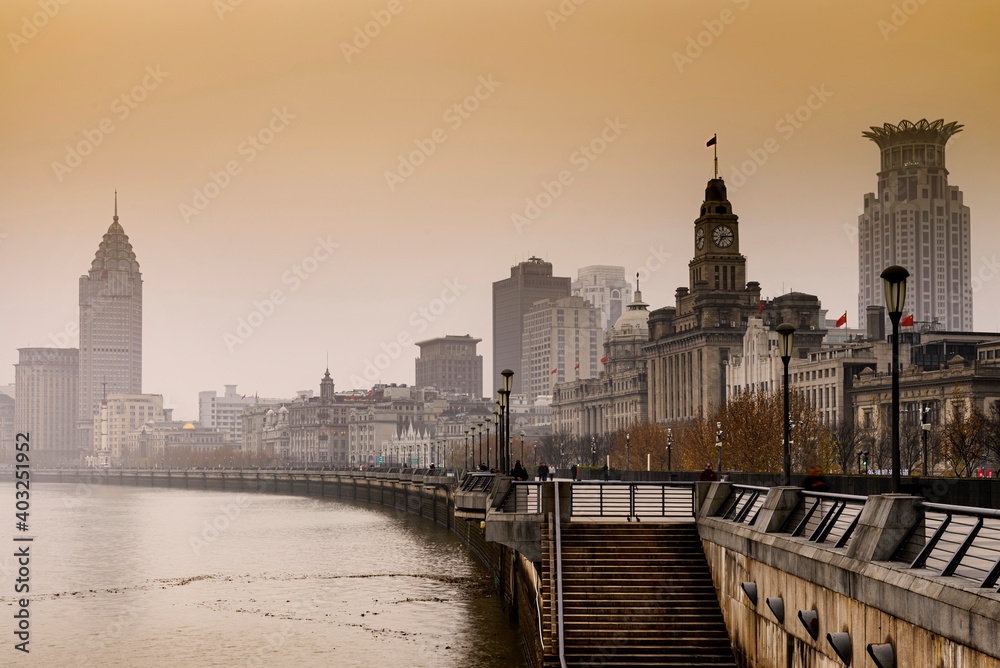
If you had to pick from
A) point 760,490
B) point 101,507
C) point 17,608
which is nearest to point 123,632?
point 17,608

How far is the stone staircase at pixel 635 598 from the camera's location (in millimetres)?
25047

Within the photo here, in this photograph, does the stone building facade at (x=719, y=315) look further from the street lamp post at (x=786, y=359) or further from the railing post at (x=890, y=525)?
the railing post at (x=890, y=525)

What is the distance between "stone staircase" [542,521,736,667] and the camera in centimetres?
2505

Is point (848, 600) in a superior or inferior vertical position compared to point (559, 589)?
superior

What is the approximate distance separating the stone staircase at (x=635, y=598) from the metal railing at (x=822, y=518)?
3575mm

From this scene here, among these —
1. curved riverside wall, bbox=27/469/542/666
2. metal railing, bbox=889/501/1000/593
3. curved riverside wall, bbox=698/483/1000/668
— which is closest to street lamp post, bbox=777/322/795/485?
curved riverside wall, bbox=698/483/1000/668

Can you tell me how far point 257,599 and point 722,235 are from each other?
502 feet

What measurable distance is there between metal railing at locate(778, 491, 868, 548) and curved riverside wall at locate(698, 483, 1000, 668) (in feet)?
0.94

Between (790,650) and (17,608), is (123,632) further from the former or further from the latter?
(790,650)

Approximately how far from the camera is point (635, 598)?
2628cm

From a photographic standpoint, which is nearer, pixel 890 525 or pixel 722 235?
pixel 890 525

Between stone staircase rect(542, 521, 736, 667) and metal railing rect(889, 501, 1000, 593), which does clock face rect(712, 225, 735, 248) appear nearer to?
stone staircase rect(542, 521, 736, 667)

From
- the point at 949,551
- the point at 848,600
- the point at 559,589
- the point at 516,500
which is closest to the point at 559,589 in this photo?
the point at 559,589

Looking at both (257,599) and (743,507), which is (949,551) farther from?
(257,599)
